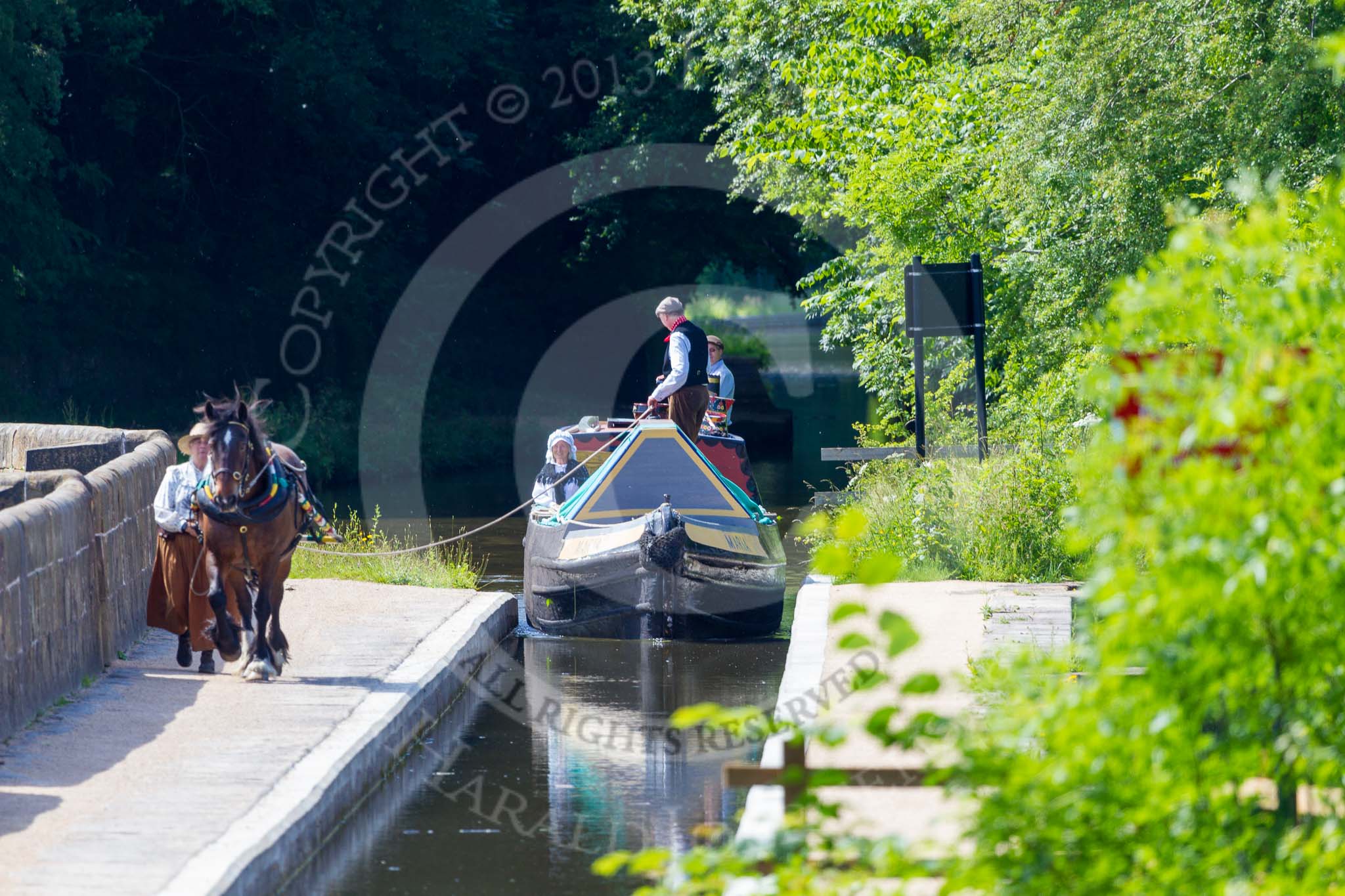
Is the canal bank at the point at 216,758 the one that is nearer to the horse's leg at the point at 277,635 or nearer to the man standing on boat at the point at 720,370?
the horse's leg at the point at 277,635

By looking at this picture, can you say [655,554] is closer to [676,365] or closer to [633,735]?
[676,365]

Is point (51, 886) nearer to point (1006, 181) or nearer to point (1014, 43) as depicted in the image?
point (1006, 181)

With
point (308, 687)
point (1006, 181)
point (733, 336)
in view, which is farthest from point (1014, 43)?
point (733, 336)

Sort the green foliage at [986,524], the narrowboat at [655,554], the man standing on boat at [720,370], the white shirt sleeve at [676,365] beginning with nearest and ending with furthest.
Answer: the green foliage at [986,524] → the narrowboat at [655,554] → the white shirt sleeve at [676,365] → the man standing on boat at [720,370]

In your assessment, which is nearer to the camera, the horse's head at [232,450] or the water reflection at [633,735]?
the water reflection at [633,735]

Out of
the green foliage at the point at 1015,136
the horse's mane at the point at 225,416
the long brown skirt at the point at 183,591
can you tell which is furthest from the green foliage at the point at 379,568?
the green foliage at the point at 1015,136

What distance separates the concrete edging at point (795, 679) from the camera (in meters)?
6.25

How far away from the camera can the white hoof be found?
1069 cm

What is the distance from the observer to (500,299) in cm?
4344

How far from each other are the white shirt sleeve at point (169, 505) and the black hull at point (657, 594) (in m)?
3.99

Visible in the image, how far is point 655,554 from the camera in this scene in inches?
540

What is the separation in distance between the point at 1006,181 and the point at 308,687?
9687 mm

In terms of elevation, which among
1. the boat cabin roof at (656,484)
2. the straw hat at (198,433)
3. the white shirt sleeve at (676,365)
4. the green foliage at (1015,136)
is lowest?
the boat cabin roof at (656,484)

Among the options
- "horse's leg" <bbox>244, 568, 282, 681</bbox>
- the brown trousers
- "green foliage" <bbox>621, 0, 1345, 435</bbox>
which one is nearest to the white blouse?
"horse's leg" <bbox>244, 568, 282, 681</bbox>
